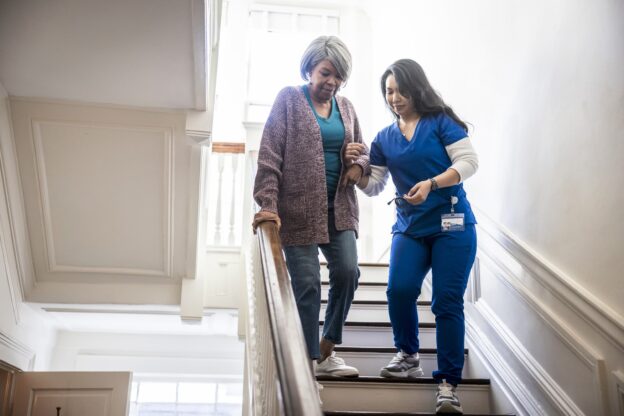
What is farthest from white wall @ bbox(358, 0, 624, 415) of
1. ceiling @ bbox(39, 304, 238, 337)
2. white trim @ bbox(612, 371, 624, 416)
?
ceiling @ bbox(39, 304, 238, 337)

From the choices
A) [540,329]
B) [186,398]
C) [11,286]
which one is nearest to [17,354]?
[11,286]

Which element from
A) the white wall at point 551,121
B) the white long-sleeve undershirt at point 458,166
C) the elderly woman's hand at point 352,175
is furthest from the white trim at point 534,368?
the elderly woman's hand at point 352,175

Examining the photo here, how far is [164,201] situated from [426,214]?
6.02 feet

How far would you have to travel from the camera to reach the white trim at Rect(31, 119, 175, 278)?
3338 mm

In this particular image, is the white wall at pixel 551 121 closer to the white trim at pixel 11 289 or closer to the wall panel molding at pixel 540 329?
the wall panel molding at pixel 540 329

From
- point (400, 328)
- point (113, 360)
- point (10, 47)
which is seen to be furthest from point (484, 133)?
point (113, 360)

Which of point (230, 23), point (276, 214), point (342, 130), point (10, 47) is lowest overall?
point (276, 214)

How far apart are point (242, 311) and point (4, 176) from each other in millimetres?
1534

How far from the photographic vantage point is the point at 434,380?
240 cm

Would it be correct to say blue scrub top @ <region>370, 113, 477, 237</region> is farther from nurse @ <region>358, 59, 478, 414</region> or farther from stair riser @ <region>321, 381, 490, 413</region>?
stair riser @ <region>321, 381, 490, 413</region>

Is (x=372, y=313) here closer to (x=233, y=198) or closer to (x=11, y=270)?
(x=233, y=198)

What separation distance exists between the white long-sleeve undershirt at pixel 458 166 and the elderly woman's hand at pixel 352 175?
0.13 metres

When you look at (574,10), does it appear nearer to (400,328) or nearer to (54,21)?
(400,328)

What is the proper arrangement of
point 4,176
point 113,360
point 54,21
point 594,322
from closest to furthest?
point 594,322 < point 54,21 < point 4,176 < point 113,360
